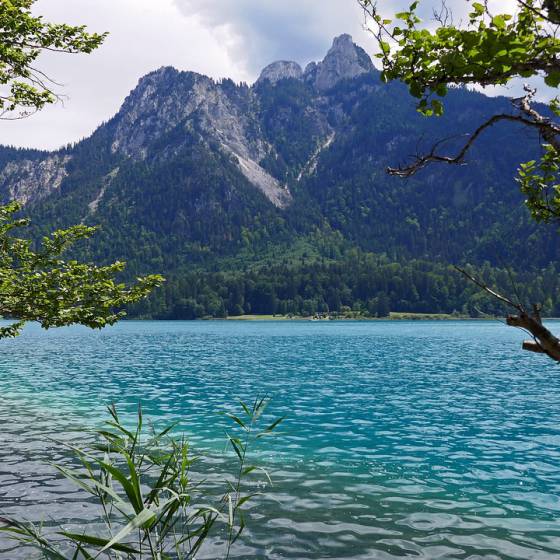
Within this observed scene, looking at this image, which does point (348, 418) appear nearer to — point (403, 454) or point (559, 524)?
point (403, 454)

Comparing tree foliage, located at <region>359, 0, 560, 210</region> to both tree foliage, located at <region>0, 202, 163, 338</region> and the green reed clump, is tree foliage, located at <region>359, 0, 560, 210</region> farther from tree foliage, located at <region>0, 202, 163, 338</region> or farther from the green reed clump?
tree foliage, located at <region>0, 202, 163, 338</region>

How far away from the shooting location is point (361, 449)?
86.7 feet

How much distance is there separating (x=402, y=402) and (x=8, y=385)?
34.7m

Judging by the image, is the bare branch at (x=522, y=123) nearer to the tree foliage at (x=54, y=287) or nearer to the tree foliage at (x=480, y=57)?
the tree foliage at (x=480, y=57)

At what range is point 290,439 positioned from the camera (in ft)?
93.3

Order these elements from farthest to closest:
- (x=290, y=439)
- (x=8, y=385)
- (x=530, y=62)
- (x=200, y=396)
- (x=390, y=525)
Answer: (x=8, y=385) < (x=200, y=396) < (x=290, y=439) < (x=390, y=525) < (x=530, y=62)

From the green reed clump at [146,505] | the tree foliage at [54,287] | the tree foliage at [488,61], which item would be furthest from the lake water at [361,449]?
the tree foliage at [488,61]

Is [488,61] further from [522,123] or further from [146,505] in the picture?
[146,505]

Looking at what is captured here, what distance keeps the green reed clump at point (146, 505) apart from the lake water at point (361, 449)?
1421 millimetres

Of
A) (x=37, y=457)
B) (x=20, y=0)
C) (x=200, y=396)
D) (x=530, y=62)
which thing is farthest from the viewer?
(x=200, y=396)

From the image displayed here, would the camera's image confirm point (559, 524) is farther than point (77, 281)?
No

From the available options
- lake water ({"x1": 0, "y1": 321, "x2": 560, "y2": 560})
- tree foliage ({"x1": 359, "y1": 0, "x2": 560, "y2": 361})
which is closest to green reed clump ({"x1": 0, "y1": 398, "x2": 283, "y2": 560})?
lake water ({"x1": 0, "y1": 321, "x2": 560, "y2": 560})

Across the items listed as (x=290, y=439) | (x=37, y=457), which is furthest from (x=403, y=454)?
(x=37, y=457)

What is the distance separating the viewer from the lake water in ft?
50.9
